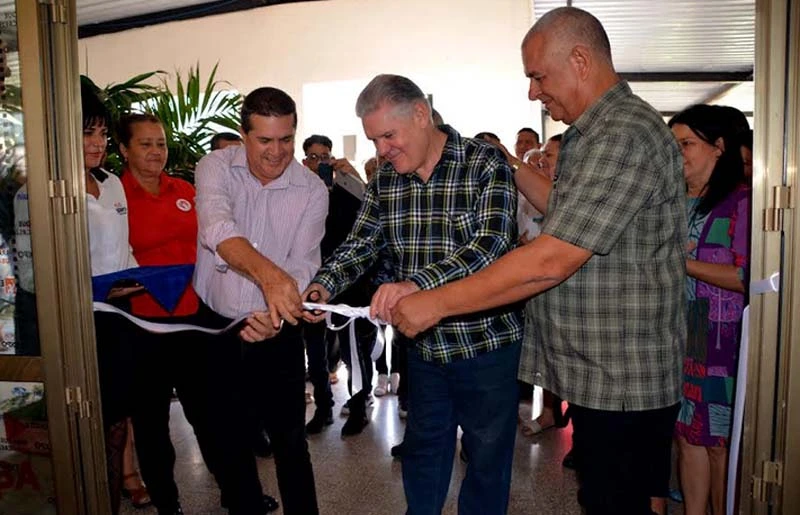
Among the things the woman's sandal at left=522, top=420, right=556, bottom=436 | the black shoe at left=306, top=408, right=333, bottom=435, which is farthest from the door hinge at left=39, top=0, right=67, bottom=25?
the woman's sandal at left=522, top=420, right=556, bottom=436

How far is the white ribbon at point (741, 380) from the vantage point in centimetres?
162

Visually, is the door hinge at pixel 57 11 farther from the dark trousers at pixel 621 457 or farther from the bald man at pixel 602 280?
the dark trousers at pixel 621 457

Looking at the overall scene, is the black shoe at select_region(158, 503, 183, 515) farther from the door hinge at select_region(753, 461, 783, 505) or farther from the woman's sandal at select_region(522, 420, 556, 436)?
the door hinge at select_region(753, 461, 783, 505)

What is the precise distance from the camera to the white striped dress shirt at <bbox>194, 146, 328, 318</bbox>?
2246 mm

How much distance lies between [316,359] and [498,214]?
235cm

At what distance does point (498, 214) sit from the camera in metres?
1.90

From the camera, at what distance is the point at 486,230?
→ 1.89 metres

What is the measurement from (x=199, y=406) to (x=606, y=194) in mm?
1727

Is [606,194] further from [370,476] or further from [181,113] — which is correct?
[181,113]

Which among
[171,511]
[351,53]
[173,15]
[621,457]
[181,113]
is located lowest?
[171,511]

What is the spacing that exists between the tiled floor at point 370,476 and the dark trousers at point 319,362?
0.17 meters

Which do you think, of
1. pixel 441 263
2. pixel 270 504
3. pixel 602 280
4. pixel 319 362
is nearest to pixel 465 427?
pixel 441 263

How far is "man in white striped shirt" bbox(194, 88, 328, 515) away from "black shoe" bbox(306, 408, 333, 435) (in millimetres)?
1564

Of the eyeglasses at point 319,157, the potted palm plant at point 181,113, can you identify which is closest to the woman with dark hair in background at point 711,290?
the eyeglasses at point 319,157
